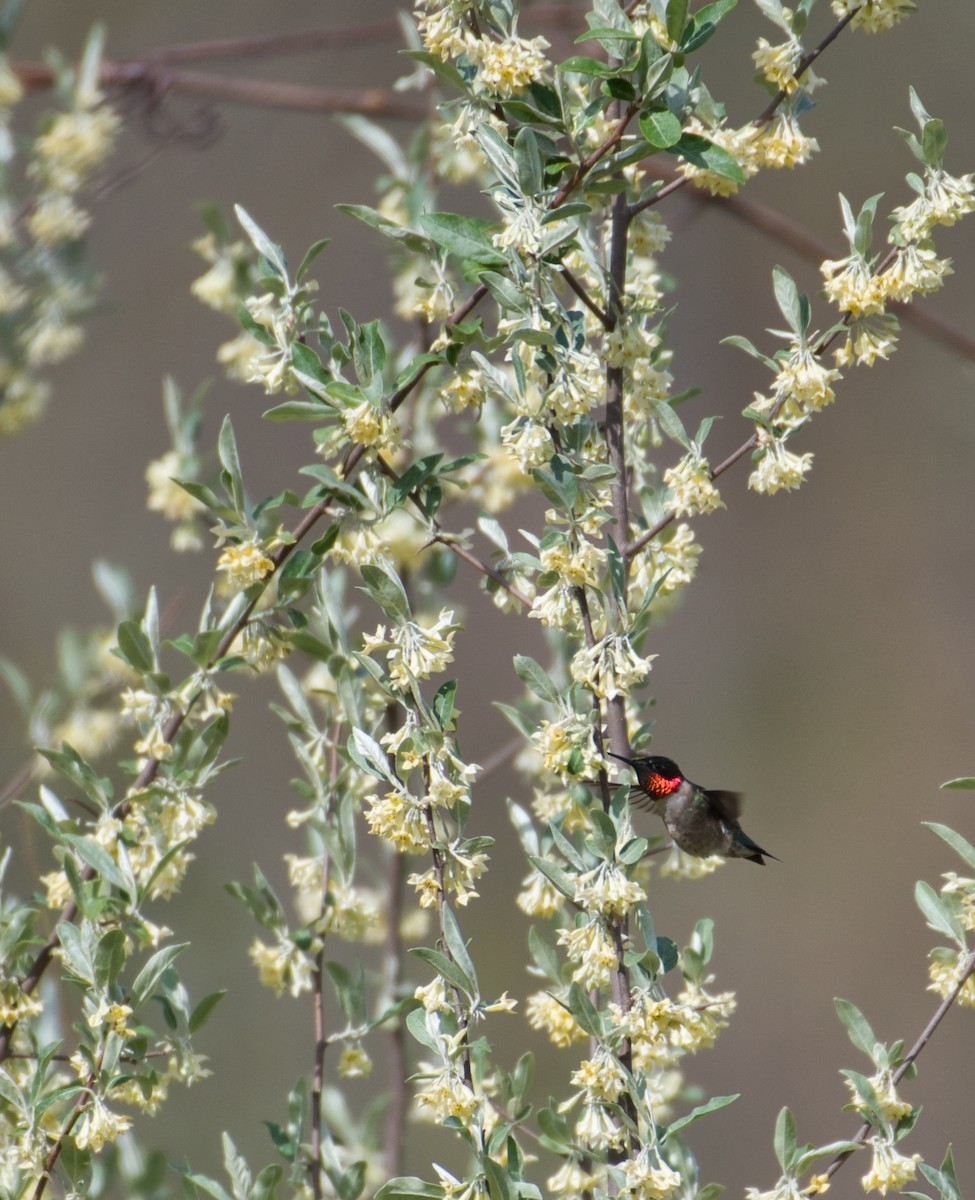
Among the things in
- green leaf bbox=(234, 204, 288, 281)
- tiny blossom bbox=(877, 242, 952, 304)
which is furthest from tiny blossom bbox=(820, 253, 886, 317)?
green leaf bbox=(234, 204, 288, 281)

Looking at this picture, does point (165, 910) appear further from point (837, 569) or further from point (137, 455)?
point (837, 569)

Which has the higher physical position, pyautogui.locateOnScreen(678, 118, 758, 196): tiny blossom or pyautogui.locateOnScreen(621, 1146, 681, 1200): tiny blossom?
pyautogui.locateOnScreen(678, 118, 758, 196): tiny blossom

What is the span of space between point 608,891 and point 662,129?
1.32 ft

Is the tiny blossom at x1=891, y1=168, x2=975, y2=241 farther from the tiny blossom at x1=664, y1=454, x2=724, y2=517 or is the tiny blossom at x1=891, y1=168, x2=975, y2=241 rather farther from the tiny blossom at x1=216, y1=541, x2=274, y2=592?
the tiny blossom at x1=216, y1=541, x2=274, y2=592

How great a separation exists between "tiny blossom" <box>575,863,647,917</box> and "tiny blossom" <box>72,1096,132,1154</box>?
29cm

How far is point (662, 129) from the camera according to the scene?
638 mm

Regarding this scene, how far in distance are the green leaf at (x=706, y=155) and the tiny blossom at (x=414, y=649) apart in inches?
11.1

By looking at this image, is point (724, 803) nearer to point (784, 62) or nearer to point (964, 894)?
point (964, 894)

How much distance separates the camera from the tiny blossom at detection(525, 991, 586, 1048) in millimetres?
722

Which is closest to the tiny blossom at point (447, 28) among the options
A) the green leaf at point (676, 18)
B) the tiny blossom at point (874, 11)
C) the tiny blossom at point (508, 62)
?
the tiny blossom at point (508, 62)

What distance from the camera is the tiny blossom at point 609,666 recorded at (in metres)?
0.67

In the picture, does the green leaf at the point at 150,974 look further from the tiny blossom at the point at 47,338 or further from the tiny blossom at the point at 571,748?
the tiny blossom at the point at 47,338

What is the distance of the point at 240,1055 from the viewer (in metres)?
2.74

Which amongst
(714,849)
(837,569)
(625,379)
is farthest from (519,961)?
(625,379)
